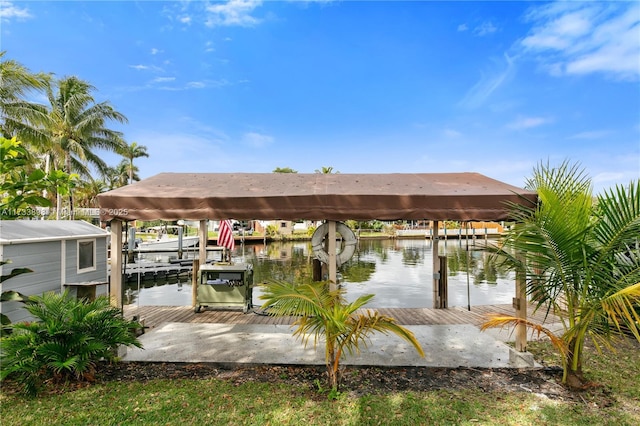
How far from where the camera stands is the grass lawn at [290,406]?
287 cm

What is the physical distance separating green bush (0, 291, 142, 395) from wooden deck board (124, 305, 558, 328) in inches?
93.2

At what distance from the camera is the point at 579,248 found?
3373 millimetres

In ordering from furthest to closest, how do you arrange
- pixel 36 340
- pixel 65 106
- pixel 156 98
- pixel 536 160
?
pixel 65 106 → pixel 156 98 → pixel 536 160 → pixel 36 340

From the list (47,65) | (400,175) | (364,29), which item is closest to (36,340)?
(400,175)

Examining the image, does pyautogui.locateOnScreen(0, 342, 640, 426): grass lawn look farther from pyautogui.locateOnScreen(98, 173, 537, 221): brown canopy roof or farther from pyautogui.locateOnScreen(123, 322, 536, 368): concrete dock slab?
pyautogui.locateOnScreen(98, 173, 537, 221): brown canopy roof

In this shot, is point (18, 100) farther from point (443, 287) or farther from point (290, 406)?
point (443, 287)

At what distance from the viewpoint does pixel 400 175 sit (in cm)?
605

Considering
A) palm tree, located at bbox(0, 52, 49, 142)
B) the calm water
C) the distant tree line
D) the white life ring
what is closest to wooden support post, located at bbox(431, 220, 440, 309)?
the calm water

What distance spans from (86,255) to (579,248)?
26.2 feet

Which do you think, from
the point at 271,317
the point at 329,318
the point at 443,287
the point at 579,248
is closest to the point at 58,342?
the point at 329,318

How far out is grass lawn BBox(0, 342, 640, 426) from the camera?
9.42 ft

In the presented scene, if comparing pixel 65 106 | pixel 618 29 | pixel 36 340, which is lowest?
pixel 36 340

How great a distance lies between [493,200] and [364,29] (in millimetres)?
8955

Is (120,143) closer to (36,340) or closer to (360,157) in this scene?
(360,157)
